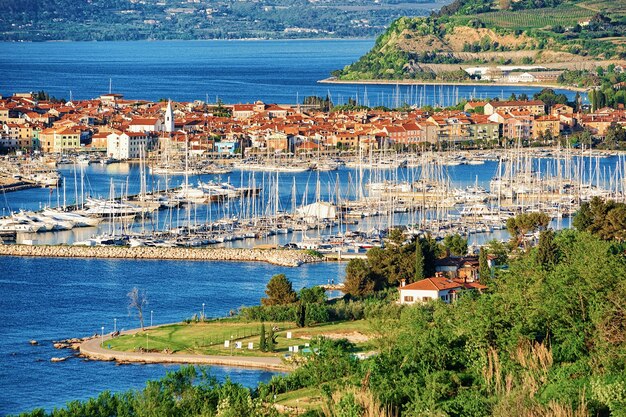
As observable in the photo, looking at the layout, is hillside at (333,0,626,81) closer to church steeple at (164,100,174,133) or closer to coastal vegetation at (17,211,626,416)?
church steeple at (164,100,174,133)

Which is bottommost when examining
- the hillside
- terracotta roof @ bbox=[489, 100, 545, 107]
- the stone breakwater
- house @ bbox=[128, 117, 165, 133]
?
the stone breakwater

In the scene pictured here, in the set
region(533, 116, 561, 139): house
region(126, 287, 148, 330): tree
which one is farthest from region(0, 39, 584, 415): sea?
region(533, 116, 561, 139): house

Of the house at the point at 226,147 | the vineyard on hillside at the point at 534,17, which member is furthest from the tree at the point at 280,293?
the vineyard on hillside at the point at 534,17

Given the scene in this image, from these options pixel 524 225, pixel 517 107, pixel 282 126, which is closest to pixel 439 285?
pixel 524 225

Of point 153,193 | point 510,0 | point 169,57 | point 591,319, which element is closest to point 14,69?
point 169,57

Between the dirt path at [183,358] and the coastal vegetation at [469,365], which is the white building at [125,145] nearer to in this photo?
the coastal vegetation at [469,365]

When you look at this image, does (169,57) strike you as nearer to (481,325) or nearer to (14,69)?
(14,69)
